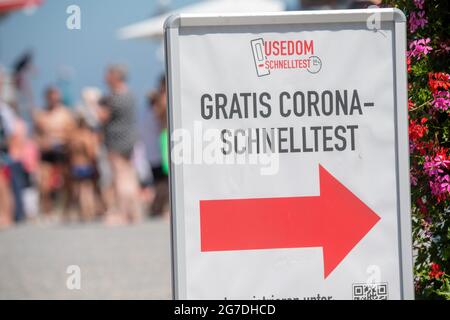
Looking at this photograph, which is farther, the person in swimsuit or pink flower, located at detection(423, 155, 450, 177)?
the person in swimsuit

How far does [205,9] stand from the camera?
13.1 metres

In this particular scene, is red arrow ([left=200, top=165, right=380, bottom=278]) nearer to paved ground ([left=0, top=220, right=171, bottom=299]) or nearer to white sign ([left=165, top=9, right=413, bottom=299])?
white sign ([left=165, top=9, right=413, bottom=299])

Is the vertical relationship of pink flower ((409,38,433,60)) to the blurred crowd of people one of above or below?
above

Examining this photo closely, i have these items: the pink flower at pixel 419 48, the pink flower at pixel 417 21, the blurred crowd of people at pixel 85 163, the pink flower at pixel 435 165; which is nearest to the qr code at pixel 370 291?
the pink flower at pixel 435 165

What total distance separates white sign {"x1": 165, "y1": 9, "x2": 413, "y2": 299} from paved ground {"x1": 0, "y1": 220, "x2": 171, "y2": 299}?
3.41m

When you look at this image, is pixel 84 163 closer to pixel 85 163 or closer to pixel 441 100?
pixel 85 163

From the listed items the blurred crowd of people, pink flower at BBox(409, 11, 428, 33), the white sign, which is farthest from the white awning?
the white sign

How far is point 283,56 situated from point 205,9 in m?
9.52

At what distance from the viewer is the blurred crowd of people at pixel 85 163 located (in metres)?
12.4

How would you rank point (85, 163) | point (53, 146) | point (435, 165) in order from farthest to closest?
point (53, 146) < point (85, 163) < point (435, 165)

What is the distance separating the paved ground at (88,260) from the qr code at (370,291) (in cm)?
343

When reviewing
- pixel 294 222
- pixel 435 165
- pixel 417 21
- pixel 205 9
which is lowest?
pixel 294 222

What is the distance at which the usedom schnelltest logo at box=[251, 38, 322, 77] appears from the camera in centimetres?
371

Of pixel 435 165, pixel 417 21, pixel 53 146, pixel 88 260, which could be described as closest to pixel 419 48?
pixel 417 21
